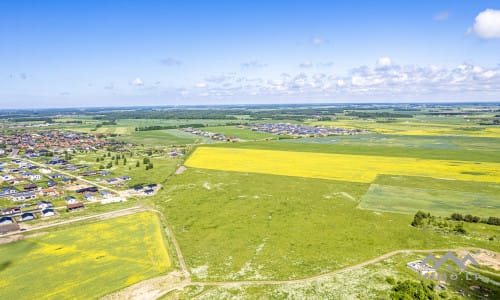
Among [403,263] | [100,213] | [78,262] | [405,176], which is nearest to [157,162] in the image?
[100,213]

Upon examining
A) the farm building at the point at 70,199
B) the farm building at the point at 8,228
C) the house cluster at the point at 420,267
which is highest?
the farm building at the point at 70,199

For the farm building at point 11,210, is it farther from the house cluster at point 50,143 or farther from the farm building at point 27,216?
the house cluster at point 50,143

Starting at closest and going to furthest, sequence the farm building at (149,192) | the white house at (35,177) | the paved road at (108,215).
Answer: the paved road at (108,215)
the farm building at (149,192)
the white house at (35,177)

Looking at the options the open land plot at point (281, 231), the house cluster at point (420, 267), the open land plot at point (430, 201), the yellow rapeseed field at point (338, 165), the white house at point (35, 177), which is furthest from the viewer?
the white house at point (35, 177)

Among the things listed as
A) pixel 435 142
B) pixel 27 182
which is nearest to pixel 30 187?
pixel 27 182

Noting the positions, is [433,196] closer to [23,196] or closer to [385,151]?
[385,151]

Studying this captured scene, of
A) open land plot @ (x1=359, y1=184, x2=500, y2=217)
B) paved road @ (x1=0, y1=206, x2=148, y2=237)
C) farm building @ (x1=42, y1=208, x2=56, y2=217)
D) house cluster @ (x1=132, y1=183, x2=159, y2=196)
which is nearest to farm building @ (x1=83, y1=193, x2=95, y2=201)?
house cluster @ (x1=132, y1=183, x2=159, y2=196)

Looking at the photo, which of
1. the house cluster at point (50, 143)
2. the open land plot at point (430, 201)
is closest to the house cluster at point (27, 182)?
the house cluster at point (50, 143)
